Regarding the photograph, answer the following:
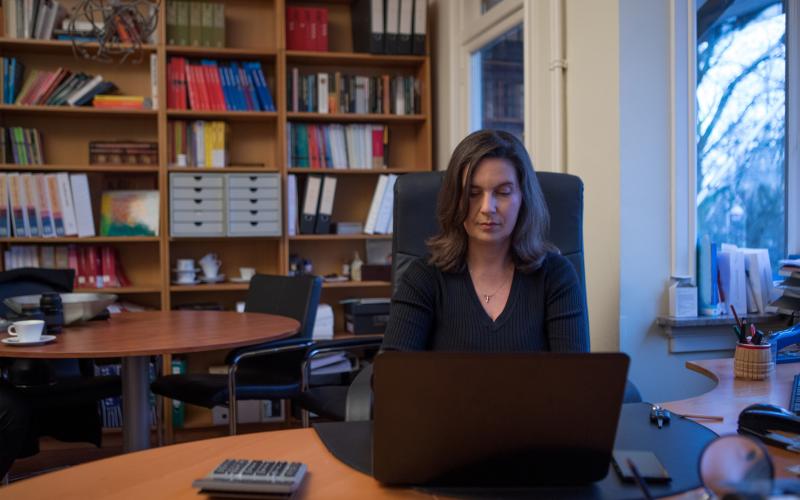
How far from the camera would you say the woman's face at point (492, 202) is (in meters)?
1.53

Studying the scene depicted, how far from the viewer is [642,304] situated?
8.15 ft

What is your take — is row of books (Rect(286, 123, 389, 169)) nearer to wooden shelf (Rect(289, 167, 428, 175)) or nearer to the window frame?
wooden shelf (Rect(289, 167, 428, 175))

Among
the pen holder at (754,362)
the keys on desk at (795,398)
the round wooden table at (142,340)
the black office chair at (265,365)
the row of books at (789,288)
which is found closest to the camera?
the keys on desk at (795,398)

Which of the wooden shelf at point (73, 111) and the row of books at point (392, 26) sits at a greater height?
the row of books at point (392, 26)

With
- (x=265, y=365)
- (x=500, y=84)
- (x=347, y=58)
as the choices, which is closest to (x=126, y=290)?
(x=265, y=365)

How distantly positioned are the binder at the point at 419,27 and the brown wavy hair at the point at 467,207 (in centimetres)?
252

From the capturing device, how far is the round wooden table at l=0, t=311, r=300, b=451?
2.02 meters

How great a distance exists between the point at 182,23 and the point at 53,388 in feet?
6.56

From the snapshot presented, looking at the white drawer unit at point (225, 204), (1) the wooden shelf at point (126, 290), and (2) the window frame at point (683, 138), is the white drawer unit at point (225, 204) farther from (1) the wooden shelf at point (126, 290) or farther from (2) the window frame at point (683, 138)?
(2) the window frame at point (683, 138)

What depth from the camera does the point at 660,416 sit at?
1.22m

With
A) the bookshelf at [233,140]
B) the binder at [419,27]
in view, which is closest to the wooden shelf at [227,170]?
the bookshelf at [233,140]

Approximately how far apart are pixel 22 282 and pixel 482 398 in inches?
102

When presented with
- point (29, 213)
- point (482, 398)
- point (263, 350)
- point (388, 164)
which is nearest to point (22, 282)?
point (29, 213)

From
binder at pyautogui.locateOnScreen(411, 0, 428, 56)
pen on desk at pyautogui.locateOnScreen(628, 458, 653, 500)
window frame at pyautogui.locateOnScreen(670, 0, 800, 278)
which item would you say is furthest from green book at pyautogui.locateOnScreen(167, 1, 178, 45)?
pen on desk at pyautogui.locateOnScreen(628, 458, 653, 500)
